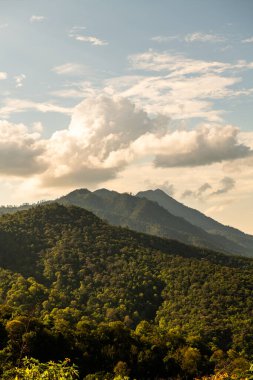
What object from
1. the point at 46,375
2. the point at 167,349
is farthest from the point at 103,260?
the point at 46,375

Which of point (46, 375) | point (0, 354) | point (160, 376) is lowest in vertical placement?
point (160, 376)

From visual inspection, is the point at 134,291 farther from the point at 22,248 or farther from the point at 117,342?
the point at 117,342

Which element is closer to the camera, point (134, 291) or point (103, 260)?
point (134, 291)

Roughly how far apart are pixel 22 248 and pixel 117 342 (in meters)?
122

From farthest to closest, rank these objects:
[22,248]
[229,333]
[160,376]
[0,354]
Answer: [22,248] < [229,333] < [160,376] < [0,354]

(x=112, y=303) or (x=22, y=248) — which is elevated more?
(x=22, y=248)

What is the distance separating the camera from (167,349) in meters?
89.8

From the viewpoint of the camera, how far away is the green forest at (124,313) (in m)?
78.4

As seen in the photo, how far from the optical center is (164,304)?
509ft

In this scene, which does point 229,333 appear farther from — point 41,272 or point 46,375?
point 46,375

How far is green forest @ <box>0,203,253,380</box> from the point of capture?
78.4m

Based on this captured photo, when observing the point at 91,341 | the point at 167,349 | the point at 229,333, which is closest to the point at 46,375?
the point at 91,341

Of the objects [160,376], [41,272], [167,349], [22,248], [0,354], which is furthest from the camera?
[22,248]

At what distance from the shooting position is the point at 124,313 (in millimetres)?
147375
